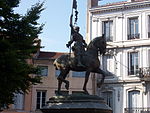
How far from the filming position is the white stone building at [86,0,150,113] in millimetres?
29641

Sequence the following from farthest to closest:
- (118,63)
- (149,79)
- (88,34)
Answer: (88,34) → (118,63) → (149,79)

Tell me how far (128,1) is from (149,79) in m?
7.76

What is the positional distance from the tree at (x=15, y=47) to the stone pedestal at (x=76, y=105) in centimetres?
195

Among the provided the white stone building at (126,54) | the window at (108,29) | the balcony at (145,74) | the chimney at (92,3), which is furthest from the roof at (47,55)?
the balcony at (145,74)

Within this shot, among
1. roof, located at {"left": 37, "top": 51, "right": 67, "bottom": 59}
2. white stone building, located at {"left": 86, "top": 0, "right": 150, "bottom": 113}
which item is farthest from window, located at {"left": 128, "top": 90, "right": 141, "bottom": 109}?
roof, located at {"left": 37, "top": 51, "right": 67, "bottom": 59}

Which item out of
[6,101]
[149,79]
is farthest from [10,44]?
[149,79]

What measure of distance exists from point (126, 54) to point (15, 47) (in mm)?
19343

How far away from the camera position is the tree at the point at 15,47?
11617 mm

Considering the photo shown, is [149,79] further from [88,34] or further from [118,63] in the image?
[88,34]

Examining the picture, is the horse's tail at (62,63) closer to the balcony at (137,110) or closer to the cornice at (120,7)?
the balcony at (137,110)

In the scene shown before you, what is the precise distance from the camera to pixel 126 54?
30.8 meters

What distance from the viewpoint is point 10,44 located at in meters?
12.0

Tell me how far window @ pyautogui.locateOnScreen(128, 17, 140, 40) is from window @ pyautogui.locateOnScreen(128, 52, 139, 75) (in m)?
1.50

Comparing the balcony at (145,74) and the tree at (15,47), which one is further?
the balcony at (145,74)
